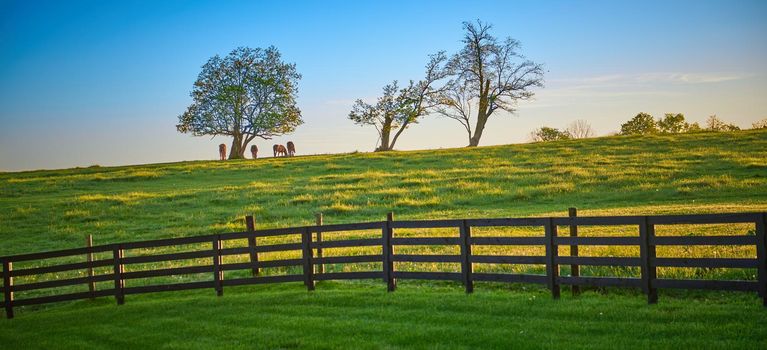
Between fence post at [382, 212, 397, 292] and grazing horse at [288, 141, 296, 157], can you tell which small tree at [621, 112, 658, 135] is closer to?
grazing horse at [288, 141, 296, 157]

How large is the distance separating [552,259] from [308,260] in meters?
5.75

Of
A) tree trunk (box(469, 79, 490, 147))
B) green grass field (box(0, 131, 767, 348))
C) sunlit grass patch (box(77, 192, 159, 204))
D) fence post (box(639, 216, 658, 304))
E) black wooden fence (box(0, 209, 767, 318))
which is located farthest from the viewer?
tree trunk (box(469, 79, 490, 147))

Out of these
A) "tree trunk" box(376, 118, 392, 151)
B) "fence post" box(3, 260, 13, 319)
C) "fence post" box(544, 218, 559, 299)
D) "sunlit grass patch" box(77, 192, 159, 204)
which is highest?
"tree trunk" box(376, 118, 392, 151)

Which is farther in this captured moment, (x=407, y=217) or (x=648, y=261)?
(x=407, y=217)

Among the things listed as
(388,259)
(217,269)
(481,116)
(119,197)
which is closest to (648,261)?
(388,259)

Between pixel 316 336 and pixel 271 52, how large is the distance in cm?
5526

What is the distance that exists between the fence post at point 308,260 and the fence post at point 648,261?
24.0ft

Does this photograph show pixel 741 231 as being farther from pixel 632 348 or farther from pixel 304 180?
pixel 304 180

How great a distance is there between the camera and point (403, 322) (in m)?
12.2

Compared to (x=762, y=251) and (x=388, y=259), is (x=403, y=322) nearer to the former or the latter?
(x=388, y=259)

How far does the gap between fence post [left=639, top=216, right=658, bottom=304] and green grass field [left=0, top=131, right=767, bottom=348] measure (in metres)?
0.31

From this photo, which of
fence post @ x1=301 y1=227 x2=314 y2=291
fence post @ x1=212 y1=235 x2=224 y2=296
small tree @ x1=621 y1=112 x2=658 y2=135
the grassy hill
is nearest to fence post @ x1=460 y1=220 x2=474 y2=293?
fence post @ x1=301 y1=227 x2=314 y2=291

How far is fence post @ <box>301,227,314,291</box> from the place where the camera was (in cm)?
1642

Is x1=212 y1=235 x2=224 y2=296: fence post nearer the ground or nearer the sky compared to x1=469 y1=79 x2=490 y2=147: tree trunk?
nearer the ground
